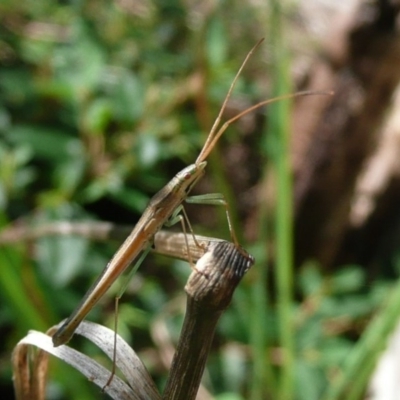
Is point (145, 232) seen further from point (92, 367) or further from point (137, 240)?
point (92, 367)

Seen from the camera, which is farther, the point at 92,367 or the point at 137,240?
the point at 137,240

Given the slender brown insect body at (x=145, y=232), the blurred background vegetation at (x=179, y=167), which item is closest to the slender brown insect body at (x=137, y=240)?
the slender brown insect body at (x=145, y=232)

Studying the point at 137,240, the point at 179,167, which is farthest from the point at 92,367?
the point at 179,167

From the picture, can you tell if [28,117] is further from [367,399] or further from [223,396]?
[367,399]

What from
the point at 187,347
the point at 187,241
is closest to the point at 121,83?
the point at 187,241

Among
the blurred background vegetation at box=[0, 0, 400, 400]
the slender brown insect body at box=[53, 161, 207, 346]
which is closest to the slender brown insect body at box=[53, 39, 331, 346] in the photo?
the slender brown insect body at box=[53, 161, 207, 346]

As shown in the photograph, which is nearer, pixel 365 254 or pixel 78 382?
pixel 78 382

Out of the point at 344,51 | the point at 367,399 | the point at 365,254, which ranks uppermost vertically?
the point at 344,51

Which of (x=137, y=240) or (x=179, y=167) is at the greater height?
(x=137, y=240)
